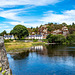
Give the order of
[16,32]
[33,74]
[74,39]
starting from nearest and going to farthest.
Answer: [33,74]
[74,39]
[16,32]

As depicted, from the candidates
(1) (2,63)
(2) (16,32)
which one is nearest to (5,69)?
(1) (2,63)

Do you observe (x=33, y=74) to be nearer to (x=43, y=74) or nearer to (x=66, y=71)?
(x=43, y=74)

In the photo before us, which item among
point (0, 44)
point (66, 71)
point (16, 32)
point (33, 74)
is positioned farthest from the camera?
point (16, 32)

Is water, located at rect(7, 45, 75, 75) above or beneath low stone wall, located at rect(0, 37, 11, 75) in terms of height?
beneath

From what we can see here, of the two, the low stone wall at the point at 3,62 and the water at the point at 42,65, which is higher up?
the low stone wall at the point at 3,62

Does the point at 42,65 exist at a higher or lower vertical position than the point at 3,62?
lower

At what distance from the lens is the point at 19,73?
796 inches

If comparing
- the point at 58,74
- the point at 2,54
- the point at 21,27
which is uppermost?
the point at 21,27

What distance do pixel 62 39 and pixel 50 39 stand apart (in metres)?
11.7

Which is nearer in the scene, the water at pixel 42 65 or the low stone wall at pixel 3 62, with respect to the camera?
the low stone wall at pixel 3 62

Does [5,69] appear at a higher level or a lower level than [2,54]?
lower

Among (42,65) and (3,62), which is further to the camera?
(42,65)

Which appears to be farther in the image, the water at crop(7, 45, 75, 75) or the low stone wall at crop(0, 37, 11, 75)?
the water at crop(7, 45, 75, 75)

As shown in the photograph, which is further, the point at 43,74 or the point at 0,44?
the point at 43,74
